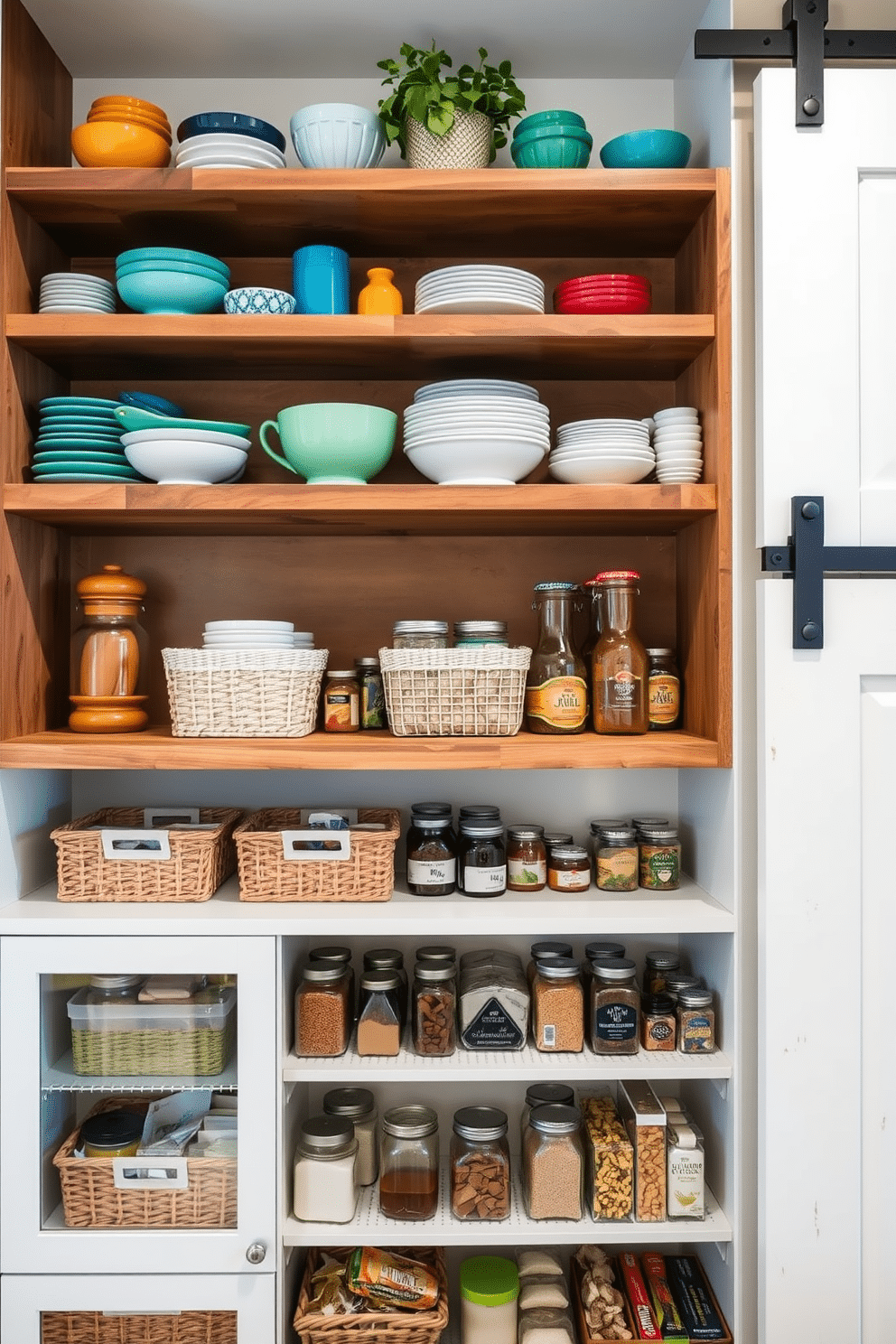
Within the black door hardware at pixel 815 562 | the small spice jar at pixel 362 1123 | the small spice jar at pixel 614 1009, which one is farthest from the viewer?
the small spice jar at pixel 362 1123

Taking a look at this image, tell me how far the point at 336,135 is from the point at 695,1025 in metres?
1.60

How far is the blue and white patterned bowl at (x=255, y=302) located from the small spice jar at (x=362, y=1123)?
138cm

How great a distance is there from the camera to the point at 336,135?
1575 mm

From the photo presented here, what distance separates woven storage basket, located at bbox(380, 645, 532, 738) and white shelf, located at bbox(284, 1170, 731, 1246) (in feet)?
2.57

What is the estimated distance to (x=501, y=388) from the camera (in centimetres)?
158

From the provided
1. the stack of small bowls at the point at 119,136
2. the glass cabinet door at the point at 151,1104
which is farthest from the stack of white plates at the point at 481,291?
the glass cabinet door at the point at 151,1104

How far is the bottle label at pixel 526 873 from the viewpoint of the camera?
165 centimetres

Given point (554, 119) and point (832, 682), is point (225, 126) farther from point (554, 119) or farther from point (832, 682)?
point (832, 682)

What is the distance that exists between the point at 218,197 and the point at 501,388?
1.86 feet

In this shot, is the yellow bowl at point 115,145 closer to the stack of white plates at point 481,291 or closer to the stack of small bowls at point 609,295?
the stack of white plates at point 481,291

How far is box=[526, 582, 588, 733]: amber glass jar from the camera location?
5.28 ft

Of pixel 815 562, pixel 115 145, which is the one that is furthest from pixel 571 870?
pixel 115 145

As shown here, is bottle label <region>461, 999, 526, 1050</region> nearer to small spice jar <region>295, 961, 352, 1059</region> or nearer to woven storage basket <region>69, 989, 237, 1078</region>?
small spice jar <region>295, 961, 352, 1059</region>

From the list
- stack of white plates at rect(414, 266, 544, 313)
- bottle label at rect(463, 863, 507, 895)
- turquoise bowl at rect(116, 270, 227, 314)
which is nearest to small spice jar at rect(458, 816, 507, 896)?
bottle label at rect(463, 863, 507, 895)
